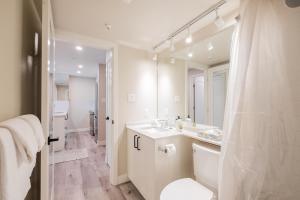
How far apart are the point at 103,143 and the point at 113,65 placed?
2.74 m

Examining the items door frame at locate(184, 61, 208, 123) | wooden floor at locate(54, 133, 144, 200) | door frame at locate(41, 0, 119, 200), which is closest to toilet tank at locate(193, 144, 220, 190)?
door frame at locate(184, 61, 208, 123)

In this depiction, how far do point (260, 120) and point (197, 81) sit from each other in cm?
114

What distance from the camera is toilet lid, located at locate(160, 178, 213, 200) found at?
1.18 metres

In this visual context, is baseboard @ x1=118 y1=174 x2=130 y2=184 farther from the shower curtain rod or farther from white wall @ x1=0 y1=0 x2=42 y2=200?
the shower curtain rod

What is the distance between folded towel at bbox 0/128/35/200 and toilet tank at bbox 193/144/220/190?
4.44 feet

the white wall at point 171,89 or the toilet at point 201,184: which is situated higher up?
the white wall at point 171,89

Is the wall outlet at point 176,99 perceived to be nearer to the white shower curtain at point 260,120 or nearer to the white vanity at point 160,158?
the white vanity at point 160,158

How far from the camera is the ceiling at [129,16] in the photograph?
1.37 metres

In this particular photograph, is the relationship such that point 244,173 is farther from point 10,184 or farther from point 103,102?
point 103,102

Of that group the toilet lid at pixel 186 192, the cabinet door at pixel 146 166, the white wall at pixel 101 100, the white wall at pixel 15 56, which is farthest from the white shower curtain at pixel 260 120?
the white wall at pixel 101 100

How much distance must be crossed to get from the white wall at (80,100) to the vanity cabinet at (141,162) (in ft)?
14.2

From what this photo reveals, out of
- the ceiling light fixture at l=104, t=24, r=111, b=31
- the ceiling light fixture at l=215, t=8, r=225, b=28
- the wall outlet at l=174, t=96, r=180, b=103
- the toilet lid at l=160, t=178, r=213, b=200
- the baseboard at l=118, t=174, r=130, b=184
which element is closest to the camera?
the toilet lid at l=160, t=178, r=213, b=200

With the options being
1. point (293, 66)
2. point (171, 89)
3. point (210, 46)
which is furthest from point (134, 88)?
point (293, 66)

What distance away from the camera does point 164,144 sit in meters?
1.61
